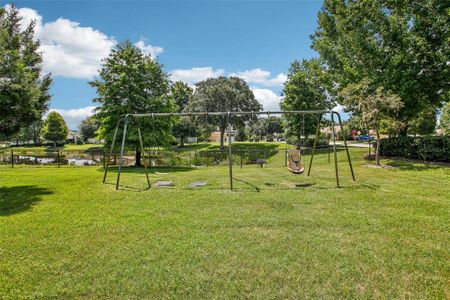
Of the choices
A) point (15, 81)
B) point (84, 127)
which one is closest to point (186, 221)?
point (15, 81)

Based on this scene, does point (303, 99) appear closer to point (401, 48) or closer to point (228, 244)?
point (401, 48)

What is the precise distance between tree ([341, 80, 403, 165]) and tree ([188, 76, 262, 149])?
20.4 m

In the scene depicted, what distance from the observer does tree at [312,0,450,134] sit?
13.7m

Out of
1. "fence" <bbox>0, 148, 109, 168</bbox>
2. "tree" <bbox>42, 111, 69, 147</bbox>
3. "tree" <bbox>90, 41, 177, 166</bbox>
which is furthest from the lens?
"tree" <bbox>42, 111, 69, 147</bbox>

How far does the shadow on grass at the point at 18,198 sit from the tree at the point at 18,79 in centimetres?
198

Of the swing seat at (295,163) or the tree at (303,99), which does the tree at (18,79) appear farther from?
the tree at (303,99)

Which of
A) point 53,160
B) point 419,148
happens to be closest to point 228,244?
point 419,148

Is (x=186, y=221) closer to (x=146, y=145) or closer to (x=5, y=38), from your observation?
(x=5, y=38)

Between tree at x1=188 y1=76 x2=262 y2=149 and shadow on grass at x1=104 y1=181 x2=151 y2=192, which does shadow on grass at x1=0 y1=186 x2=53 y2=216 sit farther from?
tree at x1=188 y1=76 x2=262 y2=149

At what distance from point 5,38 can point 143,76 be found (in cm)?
810

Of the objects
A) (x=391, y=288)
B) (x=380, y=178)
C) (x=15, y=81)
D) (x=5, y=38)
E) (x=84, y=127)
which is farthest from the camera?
(x=84, y=127)

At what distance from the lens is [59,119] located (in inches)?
1980

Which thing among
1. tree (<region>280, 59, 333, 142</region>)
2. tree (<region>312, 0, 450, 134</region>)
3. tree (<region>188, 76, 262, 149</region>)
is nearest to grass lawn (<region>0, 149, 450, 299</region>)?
tree (<region>312, 0, 450, 134</region>)

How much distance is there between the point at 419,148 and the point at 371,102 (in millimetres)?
3899
